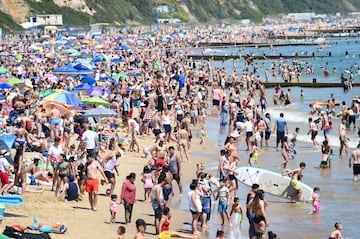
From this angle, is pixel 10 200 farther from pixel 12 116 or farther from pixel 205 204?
pixel 12 116

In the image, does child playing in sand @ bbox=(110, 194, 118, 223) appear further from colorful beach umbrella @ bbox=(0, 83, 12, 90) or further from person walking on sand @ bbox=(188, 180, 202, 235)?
colorful beach umbrella @ bbox=(0, 83, 12, 90)

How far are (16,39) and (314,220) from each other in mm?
70808

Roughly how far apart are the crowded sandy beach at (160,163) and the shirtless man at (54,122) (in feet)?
0.14

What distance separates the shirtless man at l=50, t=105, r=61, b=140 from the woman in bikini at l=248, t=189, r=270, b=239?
10.2 meters

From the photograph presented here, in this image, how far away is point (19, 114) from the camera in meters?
23.9

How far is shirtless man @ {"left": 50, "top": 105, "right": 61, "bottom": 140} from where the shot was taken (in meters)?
22.3

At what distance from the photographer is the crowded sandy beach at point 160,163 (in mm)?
14742

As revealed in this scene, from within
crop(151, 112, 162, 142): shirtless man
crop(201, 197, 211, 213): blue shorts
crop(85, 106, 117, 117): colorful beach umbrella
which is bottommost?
crop(201, 197, 211, 213): blue shorts

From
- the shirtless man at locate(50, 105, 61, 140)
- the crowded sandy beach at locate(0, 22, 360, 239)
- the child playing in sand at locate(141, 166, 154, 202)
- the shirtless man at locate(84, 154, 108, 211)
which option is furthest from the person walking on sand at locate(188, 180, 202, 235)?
the shirtless man at locate(50, 105, 61, 140)

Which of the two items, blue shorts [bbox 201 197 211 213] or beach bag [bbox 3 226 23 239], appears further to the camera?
blue shorts [bbox 201 197 211 213]

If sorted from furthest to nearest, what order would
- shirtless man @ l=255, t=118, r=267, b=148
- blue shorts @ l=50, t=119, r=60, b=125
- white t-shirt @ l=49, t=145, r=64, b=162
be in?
shirtless man @ l=255, t=118, r=267, b=148 → blue shorts @ l=50, t=119, r=60, b=125 → white t-shirt @ l=49, t=145, r=64, b=162

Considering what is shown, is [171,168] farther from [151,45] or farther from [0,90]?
[151,45]

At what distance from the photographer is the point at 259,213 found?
13.1m

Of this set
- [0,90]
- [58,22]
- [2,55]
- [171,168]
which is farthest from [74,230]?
[58,22]
